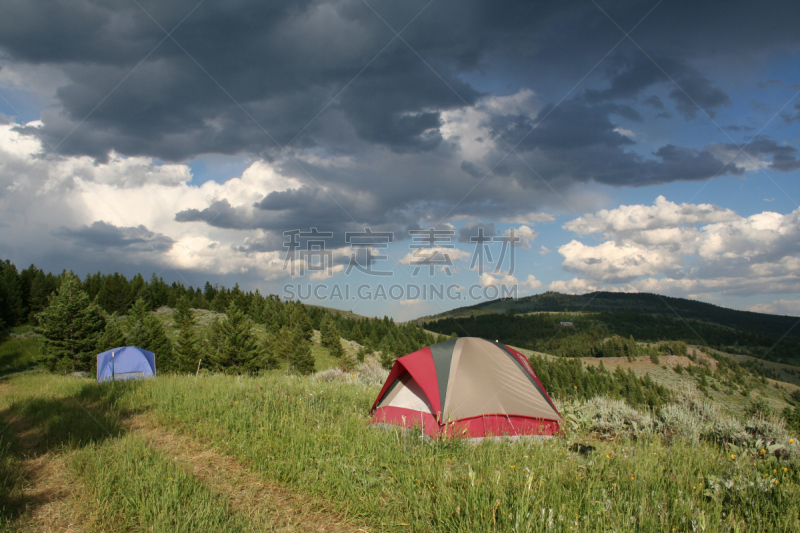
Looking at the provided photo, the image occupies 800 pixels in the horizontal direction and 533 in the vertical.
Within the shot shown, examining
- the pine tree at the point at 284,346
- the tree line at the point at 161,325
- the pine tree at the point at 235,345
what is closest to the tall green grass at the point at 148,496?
the tree line at the point at 161,325

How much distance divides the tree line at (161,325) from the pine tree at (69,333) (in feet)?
0.27

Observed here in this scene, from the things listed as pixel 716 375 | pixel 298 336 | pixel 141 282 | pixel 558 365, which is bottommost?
pixel 716 375

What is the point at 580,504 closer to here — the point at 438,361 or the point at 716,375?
the point at 438,361

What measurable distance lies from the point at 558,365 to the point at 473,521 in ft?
364

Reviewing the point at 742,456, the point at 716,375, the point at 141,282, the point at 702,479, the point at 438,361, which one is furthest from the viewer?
the point at 716,375

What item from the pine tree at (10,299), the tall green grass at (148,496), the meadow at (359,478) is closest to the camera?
the meadow at (359,478)

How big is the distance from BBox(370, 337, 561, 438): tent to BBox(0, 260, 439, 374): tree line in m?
31.5

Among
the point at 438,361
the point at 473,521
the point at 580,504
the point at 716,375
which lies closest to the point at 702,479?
the point at 580,504

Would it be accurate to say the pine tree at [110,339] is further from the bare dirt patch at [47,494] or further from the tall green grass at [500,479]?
the tall green grass at [500,479]

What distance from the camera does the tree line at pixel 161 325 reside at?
42.9m

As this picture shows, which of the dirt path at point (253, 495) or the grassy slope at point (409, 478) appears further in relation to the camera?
the dirt path at point (253, 495)

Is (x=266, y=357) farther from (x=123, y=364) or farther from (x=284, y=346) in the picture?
(x=123, y=364)

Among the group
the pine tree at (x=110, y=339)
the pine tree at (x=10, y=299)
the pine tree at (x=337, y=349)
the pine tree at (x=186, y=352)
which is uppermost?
the pine tree at (x=10, y=299)

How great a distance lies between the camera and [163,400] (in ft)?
27.7
